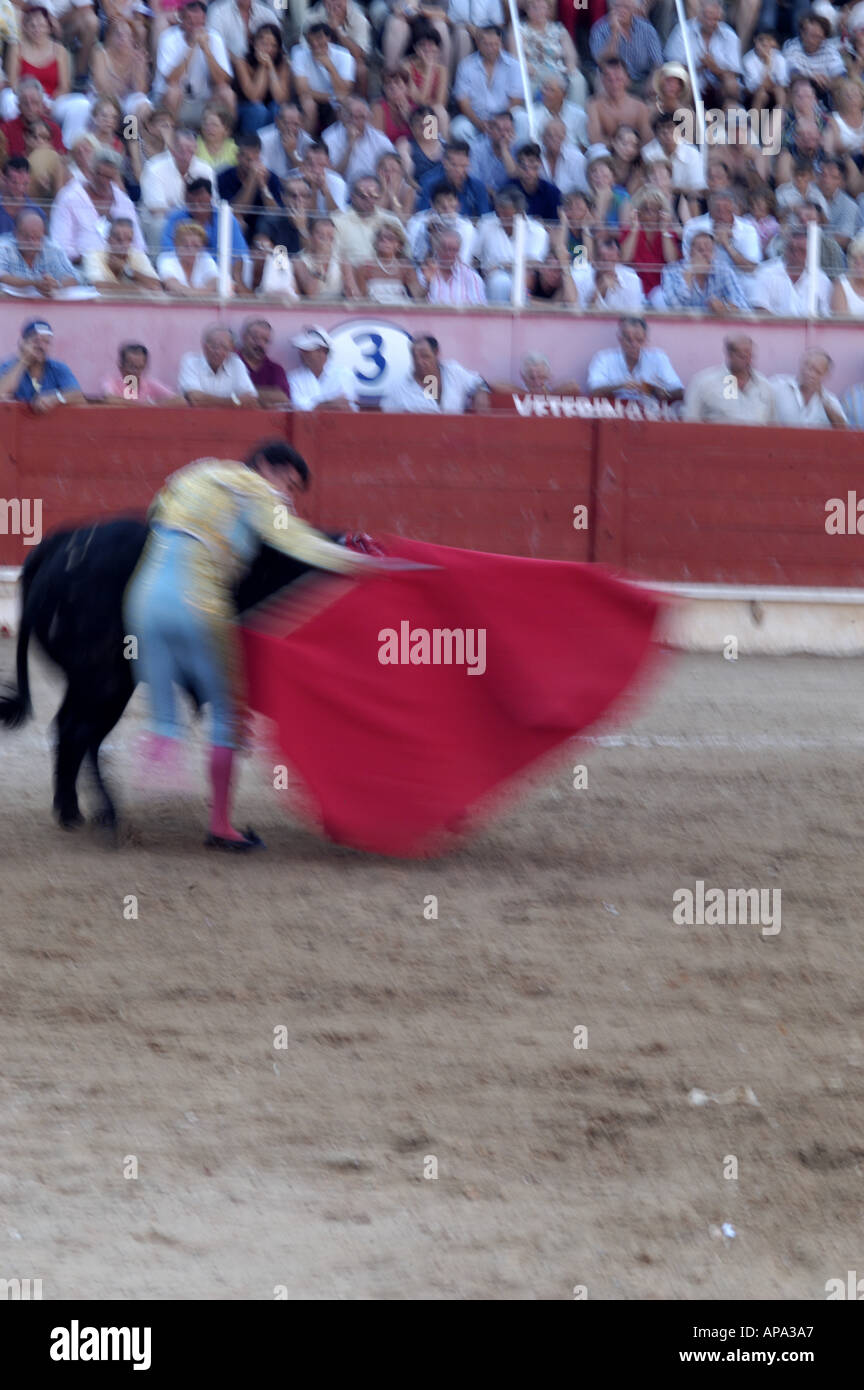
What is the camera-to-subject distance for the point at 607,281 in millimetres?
9695

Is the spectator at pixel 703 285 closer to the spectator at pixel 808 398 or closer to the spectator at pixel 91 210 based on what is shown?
the spectator at pixel 808 398

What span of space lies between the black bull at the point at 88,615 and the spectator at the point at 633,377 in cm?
486

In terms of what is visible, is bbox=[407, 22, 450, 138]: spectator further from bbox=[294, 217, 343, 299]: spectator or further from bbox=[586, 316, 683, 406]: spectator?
bbox=[586, 316, 683, 406]: spectator

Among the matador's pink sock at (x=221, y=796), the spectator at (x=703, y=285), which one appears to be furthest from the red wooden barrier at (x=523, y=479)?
the matador's pink sock at (x=221, y=796)

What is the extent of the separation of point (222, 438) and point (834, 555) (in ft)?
10.5

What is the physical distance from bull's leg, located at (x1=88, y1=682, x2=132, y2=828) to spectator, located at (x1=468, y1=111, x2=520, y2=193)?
5823mm

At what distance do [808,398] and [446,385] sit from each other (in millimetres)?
1910

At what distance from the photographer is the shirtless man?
10.6 metres

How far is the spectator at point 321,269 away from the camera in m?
9.43

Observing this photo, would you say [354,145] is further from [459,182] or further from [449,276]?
[449,276]

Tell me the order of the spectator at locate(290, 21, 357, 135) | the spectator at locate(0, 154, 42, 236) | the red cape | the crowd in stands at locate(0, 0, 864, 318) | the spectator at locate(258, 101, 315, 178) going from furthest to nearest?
1. the spectator at locate(290, 21, 357, 135)
2. the spectator at locate(258, 101, 315, 178)
3. the crowd in stands at locate(0, 0, 864, 318)
4. the spectator at locate(0, 154, 42, 236)
5. the red cape

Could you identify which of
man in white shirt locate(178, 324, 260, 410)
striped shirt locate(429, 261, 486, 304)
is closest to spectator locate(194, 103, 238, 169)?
man in white shirt locate(178, 324, 260, 410)

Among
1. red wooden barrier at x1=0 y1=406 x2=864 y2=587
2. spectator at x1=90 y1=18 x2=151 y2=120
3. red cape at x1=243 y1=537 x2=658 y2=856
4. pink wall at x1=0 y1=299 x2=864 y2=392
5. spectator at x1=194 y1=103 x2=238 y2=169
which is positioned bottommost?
red cape at x1=243 y1=537 x2=658 y2=856
